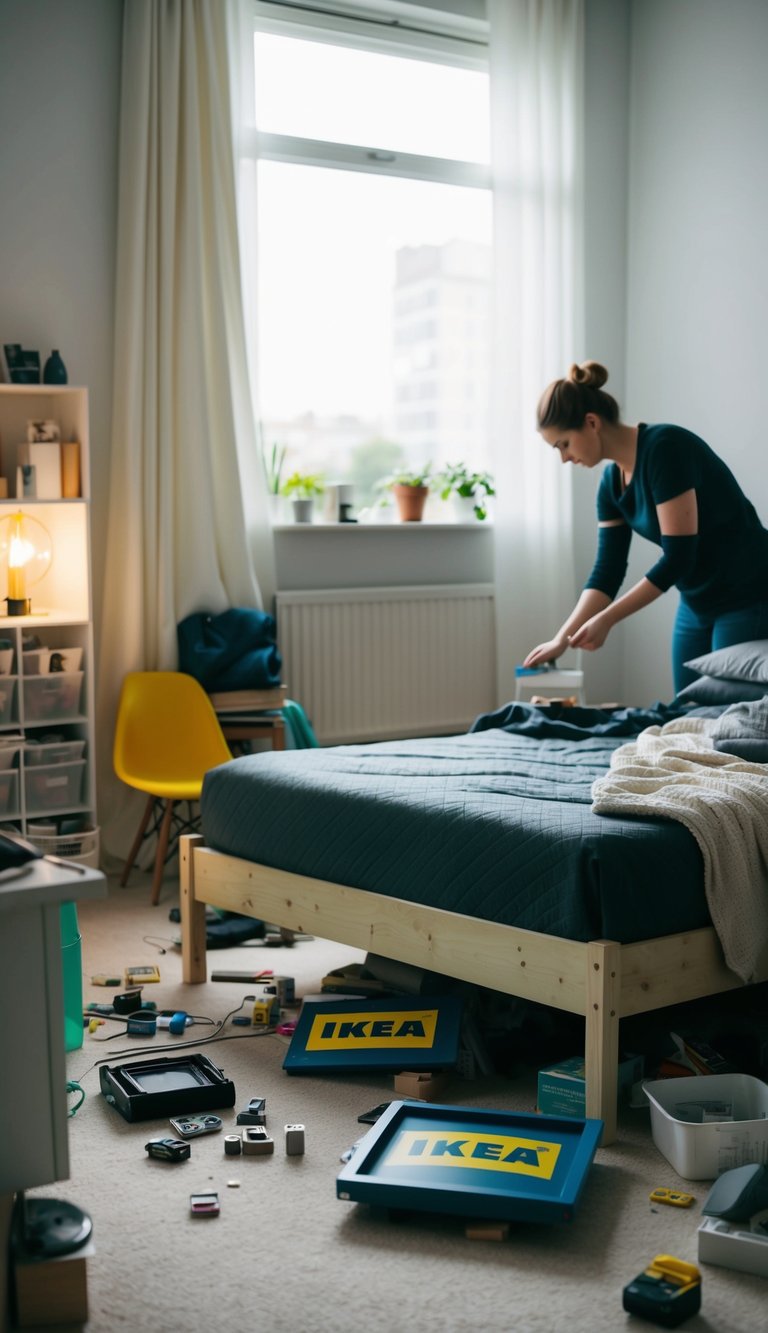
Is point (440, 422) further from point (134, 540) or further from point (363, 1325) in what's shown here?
point (363, 1325)

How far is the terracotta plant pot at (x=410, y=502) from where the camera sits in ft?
16.3

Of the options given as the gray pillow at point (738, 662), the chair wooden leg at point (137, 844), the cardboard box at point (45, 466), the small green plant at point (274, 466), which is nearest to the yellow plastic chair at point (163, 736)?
the chair wooden leg at point (137, 844)

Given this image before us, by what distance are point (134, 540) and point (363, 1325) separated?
287 centimetres

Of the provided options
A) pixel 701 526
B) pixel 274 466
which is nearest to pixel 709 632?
pixel 701 526

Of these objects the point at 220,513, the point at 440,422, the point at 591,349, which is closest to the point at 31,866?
the point at 220,513

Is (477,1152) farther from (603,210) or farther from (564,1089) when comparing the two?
(603,210)

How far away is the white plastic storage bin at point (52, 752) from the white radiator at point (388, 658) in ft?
3.17

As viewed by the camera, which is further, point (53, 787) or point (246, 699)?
point (246, 699)

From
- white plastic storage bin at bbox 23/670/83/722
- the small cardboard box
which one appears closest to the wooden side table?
white plastic storage bin at bbox 23/670/83/722

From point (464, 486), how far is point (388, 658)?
749 mm

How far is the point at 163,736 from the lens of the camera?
4.13 m

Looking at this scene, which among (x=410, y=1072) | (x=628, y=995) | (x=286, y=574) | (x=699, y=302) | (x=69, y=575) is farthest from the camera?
(x=699, y=302)

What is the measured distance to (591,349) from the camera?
17.5ft

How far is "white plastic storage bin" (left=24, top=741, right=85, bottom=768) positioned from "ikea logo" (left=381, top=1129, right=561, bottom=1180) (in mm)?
2049
